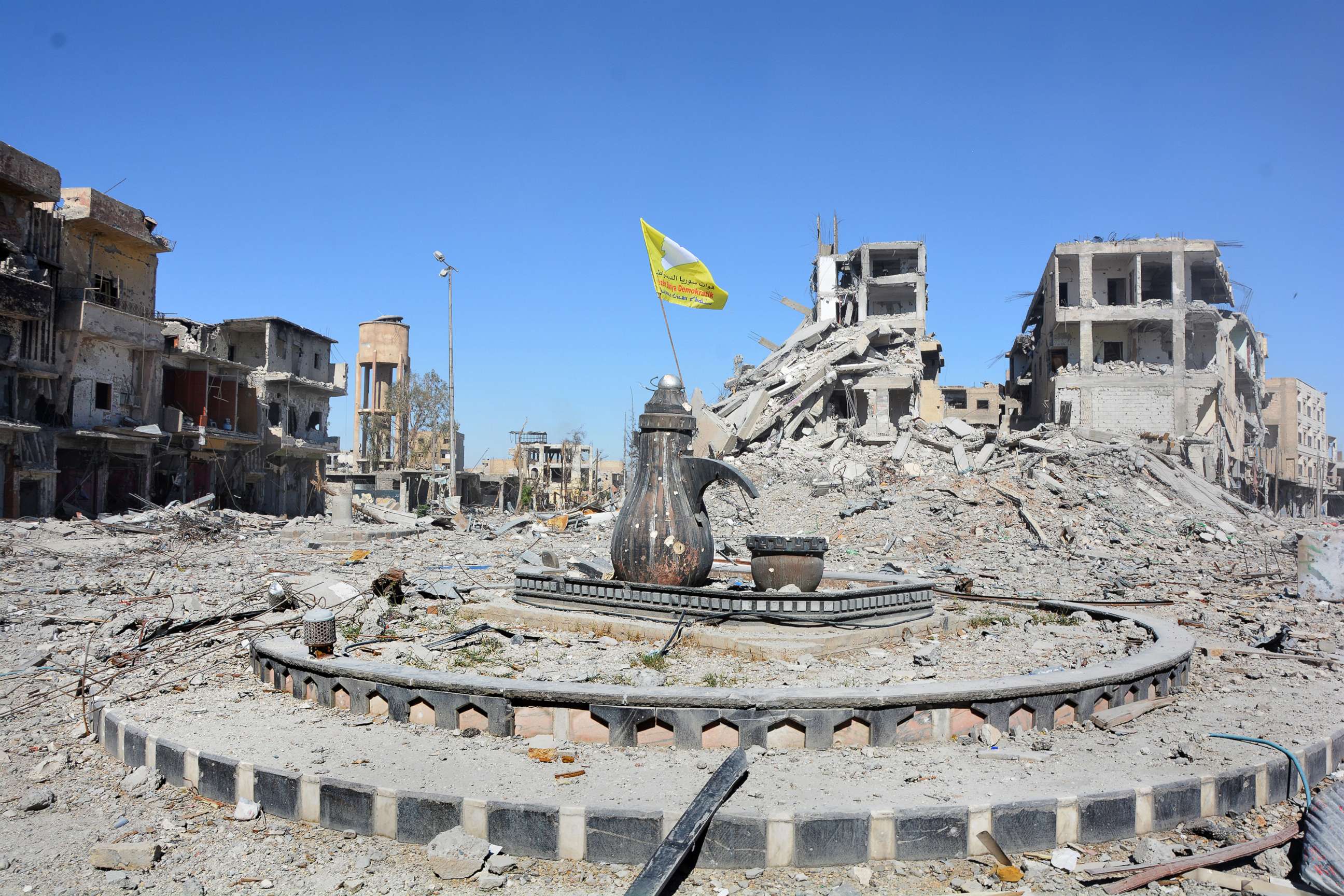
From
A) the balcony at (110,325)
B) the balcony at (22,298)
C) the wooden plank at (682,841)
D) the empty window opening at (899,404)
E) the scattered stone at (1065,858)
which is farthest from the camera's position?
the empty window opening at (899,404)

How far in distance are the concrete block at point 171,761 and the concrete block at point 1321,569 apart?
49.7 ft

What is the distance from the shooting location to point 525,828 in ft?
14.5

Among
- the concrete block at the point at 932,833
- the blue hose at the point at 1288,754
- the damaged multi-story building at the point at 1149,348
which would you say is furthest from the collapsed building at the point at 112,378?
the damaged multi-story building at the point at 1149,348

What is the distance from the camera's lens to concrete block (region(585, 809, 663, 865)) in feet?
14.2

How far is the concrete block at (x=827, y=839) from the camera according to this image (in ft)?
14.2

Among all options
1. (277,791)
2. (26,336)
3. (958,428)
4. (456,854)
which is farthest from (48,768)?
(958,428)

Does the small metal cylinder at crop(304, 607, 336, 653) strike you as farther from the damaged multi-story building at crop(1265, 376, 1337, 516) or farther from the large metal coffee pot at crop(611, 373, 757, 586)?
the damaged multi-story building at crop(1265, 376, 1337, 516)

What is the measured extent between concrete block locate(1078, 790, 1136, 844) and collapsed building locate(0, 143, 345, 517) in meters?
27.3

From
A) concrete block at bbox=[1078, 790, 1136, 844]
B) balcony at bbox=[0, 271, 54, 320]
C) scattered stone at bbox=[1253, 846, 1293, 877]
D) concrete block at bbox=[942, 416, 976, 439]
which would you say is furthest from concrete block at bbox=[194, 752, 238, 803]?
concrete block at bbox=[942, 416, 976, 439]

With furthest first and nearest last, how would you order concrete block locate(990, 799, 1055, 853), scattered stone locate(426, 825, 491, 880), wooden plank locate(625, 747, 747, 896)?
1. concrete block locate(990, 799, 1055, 853)
2. scattered stone locate(426, 825, 491, 880)
3. wooden plank locate(625, 747, 747, 896)

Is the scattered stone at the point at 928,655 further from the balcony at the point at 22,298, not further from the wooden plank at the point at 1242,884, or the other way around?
the balcony at the point at 22,298

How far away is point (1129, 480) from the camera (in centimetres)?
2445

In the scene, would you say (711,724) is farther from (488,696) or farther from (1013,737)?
(1013,737)

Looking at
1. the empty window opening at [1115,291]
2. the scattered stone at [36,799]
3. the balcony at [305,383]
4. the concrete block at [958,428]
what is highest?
the empty window opening at [1115,291]
